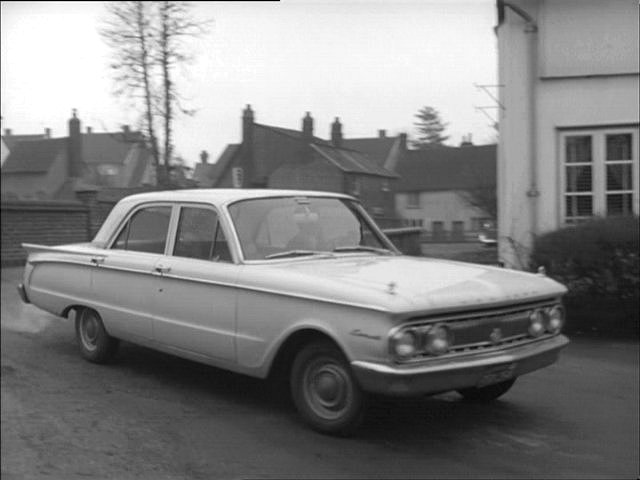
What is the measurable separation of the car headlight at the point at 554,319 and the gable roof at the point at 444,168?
1672mm

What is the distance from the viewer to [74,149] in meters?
5.76

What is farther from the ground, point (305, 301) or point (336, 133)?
point (336, 133)

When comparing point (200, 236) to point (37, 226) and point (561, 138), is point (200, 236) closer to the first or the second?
point (561, 138)

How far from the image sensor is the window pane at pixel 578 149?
10.6 metres

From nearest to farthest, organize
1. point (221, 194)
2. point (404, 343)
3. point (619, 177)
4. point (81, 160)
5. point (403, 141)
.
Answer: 1. point (404, 343)
2. point (221, 194)
3. point (403, 141)
4. point (81, 160)
5. point (619, 177)

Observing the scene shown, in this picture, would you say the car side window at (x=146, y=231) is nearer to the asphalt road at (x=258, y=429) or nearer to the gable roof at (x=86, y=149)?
the gable roof at (x=86, y=149)

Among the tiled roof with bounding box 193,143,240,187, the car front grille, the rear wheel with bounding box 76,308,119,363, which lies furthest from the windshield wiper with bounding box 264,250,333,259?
the rear wheel with bounding box 76,308,119,363

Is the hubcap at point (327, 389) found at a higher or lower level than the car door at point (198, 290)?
lower

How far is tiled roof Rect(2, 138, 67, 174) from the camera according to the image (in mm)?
4977

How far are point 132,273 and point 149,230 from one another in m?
0.38

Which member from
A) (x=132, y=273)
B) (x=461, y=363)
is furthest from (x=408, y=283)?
(x=132, y=273)

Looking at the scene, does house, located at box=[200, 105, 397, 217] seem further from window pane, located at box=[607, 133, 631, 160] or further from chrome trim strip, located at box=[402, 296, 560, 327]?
window pane, located at box=[607, 133, 631, 160]

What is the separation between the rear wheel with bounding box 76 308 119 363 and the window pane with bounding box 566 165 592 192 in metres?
7.07

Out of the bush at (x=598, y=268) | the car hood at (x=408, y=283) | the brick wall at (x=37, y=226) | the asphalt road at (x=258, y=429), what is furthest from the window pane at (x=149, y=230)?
the brick wall at (x=37, y=226)
